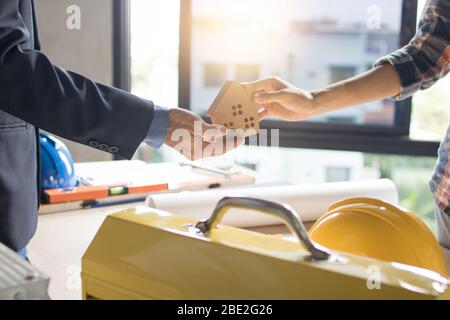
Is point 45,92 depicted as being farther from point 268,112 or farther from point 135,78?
point 135,78

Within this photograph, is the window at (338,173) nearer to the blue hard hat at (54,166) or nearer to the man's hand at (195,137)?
the blue hard hat at (54,166)

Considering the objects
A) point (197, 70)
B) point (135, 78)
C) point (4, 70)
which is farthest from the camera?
point (135, 78)

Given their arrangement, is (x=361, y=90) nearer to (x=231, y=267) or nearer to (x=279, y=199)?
(x=279, y=199)

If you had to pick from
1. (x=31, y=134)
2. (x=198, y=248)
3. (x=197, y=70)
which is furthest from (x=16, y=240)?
(x=197, y=70)

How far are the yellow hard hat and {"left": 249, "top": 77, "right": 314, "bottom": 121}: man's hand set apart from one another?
0.51 metres

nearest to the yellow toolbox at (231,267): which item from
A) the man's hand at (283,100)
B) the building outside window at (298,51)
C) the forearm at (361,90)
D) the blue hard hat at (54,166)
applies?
the man's hand at (283,100)

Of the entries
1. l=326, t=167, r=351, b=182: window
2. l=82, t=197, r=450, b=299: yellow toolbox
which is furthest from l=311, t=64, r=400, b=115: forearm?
l=326, t=167, r=351, b=182: window

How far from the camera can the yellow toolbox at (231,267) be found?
48 centimetres

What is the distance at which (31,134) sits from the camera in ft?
3.29

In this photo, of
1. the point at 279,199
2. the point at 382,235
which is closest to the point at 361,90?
the point at 279,199

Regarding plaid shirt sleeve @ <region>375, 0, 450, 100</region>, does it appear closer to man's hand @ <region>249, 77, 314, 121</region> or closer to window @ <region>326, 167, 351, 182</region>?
man's hand @ <region>249, 77, 314, 121</region>
